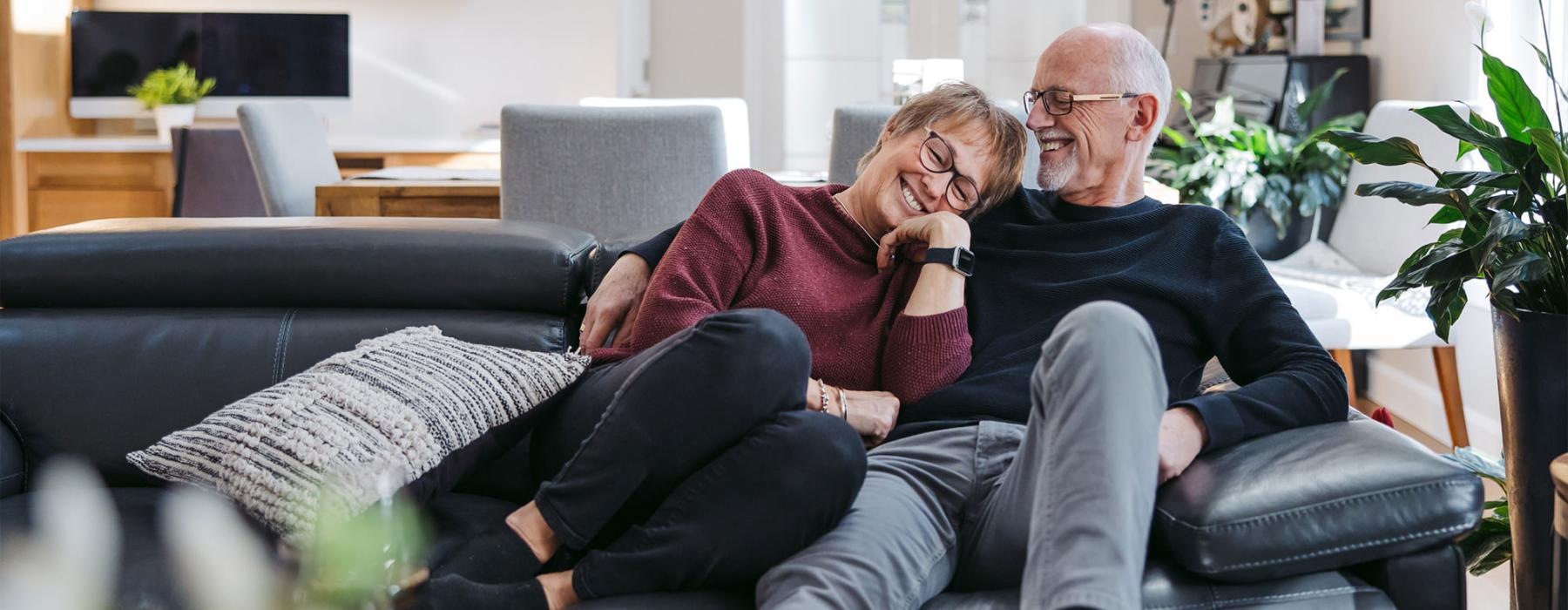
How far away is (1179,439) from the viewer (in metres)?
1.49

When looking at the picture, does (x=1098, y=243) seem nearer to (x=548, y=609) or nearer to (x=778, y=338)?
(x=778, y=338)

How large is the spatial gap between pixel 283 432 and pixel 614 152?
1.70 meters

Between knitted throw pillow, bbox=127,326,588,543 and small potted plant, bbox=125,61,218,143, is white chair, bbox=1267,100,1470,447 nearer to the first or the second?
knitted throw pillow, bbox=127,326,588,543

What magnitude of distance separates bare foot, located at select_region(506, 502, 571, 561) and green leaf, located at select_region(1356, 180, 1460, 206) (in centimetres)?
126

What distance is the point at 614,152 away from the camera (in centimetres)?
306

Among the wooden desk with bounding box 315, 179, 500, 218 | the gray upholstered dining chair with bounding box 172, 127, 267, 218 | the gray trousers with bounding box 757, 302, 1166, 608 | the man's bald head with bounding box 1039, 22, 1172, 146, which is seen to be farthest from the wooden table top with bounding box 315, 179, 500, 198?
the gray trousers with bounding box 757, 302, 1166, 608

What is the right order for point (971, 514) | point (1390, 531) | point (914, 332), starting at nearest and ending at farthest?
point (1390, 531) < point (971, 514) < point (914, 332)

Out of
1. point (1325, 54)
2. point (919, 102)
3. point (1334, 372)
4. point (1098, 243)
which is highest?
point (1325, 54)

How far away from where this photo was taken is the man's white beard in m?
1.98

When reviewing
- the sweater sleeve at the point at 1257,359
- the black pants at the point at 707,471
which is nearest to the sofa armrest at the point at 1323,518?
the sweater sleeve at the point at 1257,359

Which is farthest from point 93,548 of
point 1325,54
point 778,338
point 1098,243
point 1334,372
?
point 1325,54

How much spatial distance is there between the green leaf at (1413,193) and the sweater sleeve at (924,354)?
656mm

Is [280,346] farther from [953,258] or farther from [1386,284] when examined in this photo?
[1386,284]

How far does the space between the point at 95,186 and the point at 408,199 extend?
2.81 meters
